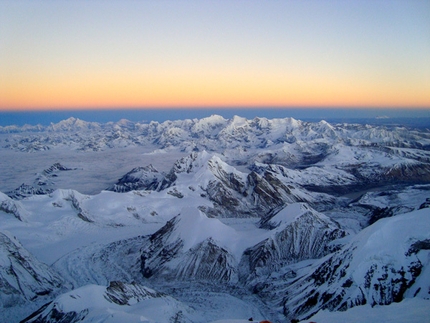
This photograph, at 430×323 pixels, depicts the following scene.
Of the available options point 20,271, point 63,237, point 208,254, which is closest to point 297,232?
point 208,254

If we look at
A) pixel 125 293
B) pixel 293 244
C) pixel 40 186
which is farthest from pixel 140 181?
pixel 125 293

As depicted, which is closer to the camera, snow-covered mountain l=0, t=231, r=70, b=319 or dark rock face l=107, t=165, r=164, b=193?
snow-covered mountain l=0, t=231, r=70, b=319

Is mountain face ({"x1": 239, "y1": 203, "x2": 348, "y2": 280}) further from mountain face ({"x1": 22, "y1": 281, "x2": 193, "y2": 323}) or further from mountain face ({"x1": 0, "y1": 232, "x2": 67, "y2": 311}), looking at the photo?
mountain face ({"x1": 0, "y1": 232, "x2": 67, "y2": 311})

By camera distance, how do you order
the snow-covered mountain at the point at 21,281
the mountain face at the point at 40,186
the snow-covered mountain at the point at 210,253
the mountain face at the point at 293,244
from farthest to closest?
the mountain face at the point at 40,186, the mountain face at the point at 293,244, the snow-covered mountain at the point at 21,281, the snow-covered mountain at the point at 210,253

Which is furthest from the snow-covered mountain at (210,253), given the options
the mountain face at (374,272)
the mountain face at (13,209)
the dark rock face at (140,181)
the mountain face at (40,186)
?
the dark rock face at (140,181)

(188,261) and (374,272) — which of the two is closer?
(374,272)

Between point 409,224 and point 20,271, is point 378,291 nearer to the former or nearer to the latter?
point 409,224

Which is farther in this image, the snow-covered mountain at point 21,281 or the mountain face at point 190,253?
the mountain face at point 190,253

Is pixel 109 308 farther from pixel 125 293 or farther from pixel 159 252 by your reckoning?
pixel 159 252

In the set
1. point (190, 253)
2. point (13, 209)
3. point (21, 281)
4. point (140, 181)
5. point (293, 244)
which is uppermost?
point (13, 209)

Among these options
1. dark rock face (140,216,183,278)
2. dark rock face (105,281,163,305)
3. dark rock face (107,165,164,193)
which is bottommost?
dark rock face (107,165,164,193)

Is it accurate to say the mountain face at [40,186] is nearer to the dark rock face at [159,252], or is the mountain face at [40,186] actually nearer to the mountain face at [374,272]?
the dark rock face at [159,252]

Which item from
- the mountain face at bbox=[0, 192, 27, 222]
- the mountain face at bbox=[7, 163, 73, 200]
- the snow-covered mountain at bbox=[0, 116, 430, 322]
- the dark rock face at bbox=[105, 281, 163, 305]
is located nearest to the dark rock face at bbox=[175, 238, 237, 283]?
the snow-covered mountain at bbox=[0, 116, 430, 322]
